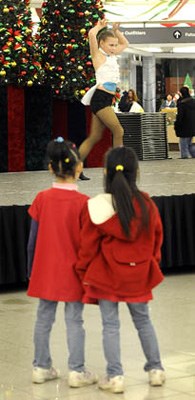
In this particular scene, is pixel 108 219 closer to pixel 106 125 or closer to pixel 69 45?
pixel 106 125

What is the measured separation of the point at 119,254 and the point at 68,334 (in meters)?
0.57

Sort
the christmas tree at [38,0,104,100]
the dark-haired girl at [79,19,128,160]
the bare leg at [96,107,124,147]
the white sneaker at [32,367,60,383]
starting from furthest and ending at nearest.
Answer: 1. the christmas tree at [38,0,104,100]
2. the bare leg at [96,107,124,147]
3. the dark-haired girl at [79,19,128,160]
4. the white sneaker at [32,367,60,383]

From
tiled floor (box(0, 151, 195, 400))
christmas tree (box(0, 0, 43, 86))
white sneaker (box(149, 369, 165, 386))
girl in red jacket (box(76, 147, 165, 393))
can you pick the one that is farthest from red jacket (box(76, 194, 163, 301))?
christmas tree (box(0, 0, 43, 86))

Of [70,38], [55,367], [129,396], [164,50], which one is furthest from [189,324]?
[164,50]

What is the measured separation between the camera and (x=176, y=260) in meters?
9.95

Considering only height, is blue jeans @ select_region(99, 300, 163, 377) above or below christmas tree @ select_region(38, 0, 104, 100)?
below

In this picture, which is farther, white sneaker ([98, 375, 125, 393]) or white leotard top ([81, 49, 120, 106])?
white leotard top ([81, 49, 120, 106])

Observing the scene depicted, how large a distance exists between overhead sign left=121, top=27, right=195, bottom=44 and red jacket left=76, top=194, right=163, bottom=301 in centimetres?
2787

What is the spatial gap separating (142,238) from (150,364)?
695 mm

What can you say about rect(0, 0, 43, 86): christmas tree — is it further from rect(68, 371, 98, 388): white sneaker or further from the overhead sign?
the overhead sign

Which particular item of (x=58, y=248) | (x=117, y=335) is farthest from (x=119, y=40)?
(x=117, y=335)

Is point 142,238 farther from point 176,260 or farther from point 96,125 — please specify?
point 96,125

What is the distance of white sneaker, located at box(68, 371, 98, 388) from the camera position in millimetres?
5812

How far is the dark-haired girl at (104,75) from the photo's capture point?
11.5 m
